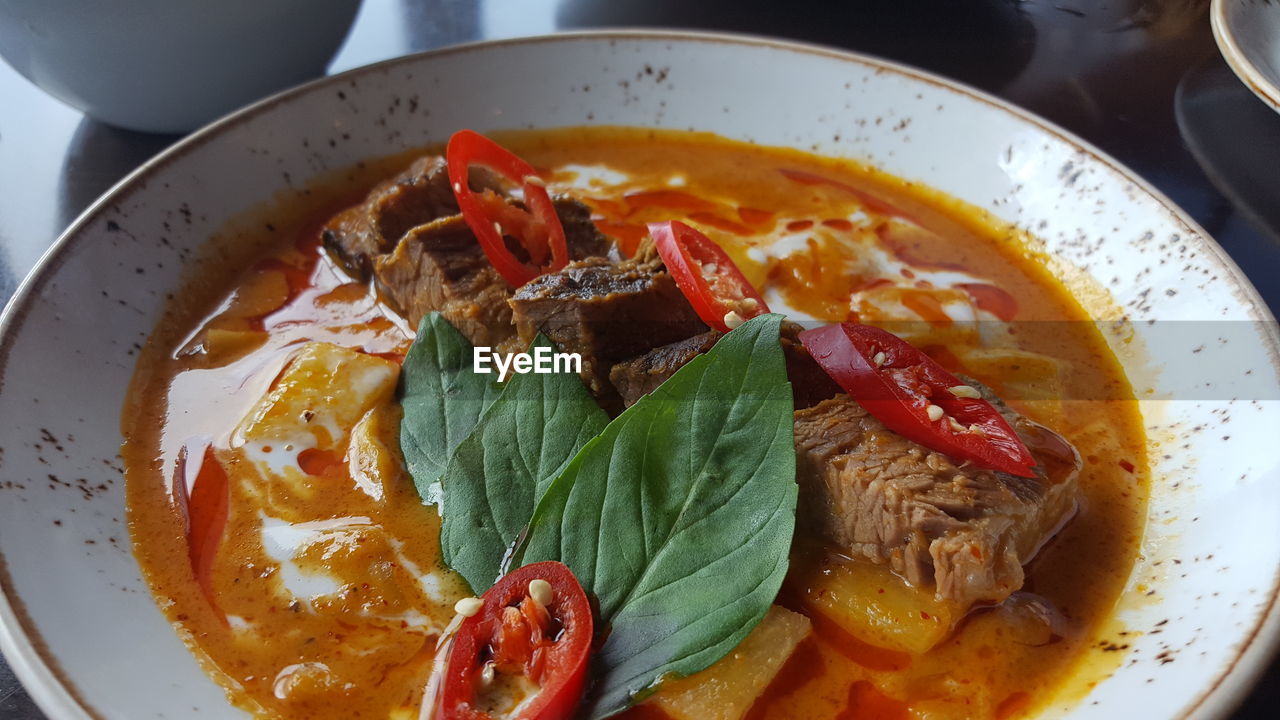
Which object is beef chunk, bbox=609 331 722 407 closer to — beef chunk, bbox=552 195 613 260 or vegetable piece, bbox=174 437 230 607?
beef chunk, bbox=552 195 613 260

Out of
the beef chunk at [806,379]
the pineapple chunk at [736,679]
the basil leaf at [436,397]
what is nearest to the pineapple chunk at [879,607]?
the pineapple chunk at [736,679]

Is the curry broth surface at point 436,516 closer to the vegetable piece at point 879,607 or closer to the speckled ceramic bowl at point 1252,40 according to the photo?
the vegetable piece at point 879,607

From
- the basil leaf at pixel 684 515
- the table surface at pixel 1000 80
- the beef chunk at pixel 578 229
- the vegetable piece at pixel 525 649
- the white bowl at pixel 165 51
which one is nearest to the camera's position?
the vegetable piece at pixel 525 649

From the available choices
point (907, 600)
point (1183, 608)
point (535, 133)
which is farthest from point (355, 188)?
point (1183, 608)

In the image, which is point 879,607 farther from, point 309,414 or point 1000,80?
point 1000,80

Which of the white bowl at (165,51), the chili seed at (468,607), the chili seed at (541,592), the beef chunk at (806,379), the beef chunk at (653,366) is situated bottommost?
the chili seed at (541,592)

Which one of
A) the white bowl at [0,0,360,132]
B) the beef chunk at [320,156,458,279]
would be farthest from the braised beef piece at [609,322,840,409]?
the white bowl at [0,0,360,132]

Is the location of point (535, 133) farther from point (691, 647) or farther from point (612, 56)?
point (691, 647)
